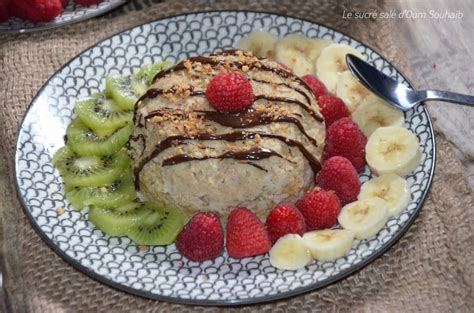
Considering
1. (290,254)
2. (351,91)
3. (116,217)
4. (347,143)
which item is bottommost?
(290,254)

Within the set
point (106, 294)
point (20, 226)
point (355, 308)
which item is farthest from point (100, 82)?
point (355, 308)

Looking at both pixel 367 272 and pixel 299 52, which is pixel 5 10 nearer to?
pixel 299 52

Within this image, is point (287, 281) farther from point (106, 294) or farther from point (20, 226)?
point (20, 226)

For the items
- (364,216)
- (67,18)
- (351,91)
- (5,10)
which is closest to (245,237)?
(364,216)

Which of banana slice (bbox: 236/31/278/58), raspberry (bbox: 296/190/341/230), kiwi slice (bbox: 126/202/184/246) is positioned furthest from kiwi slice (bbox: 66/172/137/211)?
banana slice (bbox: 236/31/278/58)

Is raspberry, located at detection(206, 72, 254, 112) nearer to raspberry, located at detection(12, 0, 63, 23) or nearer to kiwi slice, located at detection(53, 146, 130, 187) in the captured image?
kiwi slice, located at detection(53, 146, 130, 187)

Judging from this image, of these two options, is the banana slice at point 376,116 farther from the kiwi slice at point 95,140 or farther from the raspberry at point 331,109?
A: the kiwi slice at point 95,140
